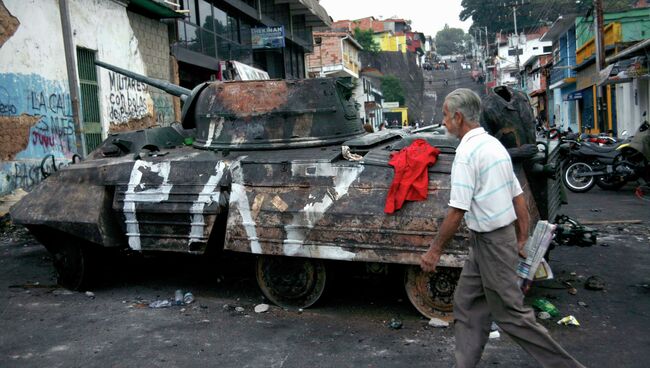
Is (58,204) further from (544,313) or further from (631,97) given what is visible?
(631,97)

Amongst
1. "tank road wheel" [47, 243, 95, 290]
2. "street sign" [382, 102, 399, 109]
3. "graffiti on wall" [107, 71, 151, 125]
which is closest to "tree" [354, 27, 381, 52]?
"street sign" [382, 102, 399, 109]

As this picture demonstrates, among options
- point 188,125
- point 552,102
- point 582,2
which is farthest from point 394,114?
point 188,125

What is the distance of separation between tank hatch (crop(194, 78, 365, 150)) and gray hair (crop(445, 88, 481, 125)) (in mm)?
2806

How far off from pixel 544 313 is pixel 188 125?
4.47 meters

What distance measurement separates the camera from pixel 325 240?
17.1 feet

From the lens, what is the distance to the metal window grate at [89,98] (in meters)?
12.3

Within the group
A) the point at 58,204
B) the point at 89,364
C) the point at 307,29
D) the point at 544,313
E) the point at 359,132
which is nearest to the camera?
the point at 89,364

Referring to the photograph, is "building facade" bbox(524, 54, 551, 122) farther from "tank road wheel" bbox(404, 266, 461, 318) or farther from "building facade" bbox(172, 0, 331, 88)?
"tank road wheel" bbox(404, 266, 461, 318)

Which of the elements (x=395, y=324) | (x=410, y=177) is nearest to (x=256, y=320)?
(x=395, y=324)

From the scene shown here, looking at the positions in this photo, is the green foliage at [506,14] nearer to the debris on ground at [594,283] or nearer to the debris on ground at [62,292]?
the debris on ground at [594,283]

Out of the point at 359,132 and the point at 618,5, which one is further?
the point at 618,5

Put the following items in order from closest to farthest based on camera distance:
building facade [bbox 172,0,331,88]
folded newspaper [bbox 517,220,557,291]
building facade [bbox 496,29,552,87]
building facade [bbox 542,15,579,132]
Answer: folded newspaper [bbox 517,220,557,291] → building facade [bbox 172,0,331,88] → building facade [bbox 542,15,579,132] → building facade [bbox 496,29,552,87]

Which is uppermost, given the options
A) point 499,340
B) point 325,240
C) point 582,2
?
point 582,2

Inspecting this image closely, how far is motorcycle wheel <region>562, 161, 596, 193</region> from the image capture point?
1230 centimetres
